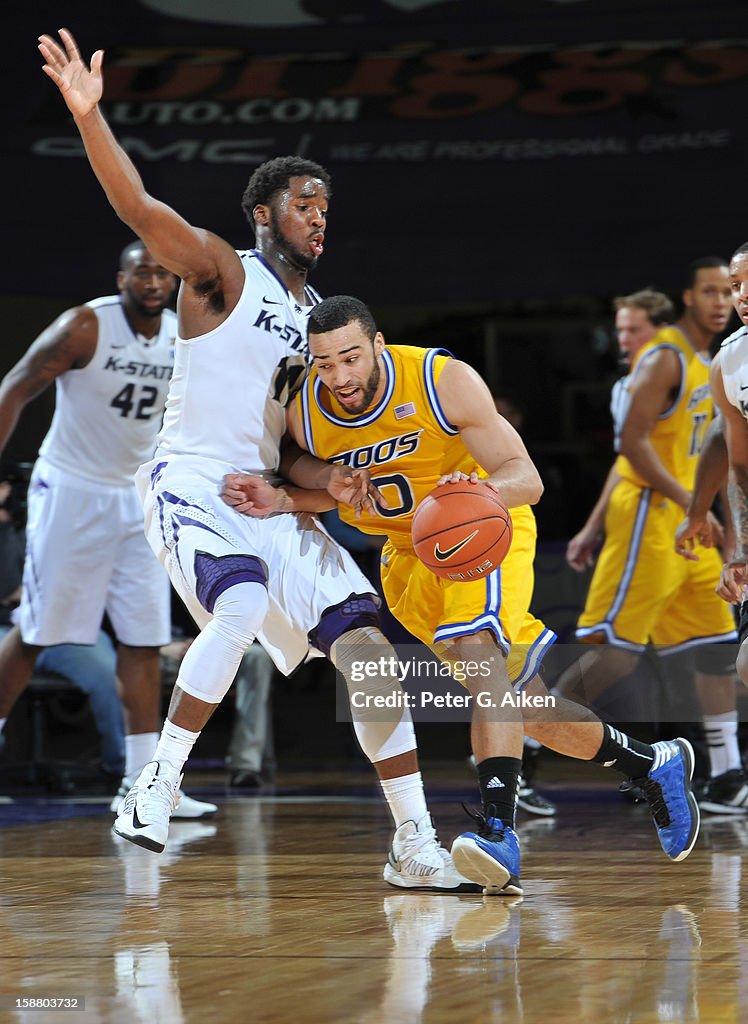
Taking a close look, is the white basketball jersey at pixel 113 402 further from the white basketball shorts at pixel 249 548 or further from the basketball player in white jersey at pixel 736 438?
the basketball player in white jersey at pixel 736 438

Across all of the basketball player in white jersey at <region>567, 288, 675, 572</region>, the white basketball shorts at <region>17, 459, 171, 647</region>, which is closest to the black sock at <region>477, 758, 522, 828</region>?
the white basketball shorts at <region>17, 459, 171, 647</region>

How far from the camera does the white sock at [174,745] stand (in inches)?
135

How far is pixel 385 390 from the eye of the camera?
11.7 feet

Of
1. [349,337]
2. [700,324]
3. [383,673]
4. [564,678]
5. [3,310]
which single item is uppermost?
[3,310]

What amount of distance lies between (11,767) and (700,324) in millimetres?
3442

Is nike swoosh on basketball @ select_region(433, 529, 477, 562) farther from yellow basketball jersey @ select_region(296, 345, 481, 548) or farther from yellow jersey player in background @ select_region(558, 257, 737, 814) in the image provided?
yellow jersey player in background @ select_region(558, 257, 737, 814)

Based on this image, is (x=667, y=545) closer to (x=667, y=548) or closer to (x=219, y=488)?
(x=667, y=548)

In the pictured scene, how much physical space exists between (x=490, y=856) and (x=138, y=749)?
227 cm

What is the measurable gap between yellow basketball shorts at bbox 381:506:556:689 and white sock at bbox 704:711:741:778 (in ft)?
5.75

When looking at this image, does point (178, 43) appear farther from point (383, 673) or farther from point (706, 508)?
point (383, 673)

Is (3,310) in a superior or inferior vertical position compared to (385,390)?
superior

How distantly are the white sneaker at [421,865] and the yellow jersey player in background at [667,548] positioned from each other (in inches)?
79.8

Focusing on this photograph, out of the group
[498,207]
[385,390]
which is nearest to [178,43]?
[498,207]

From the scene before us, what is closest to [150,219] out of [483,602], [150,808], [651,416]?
[483,602]
